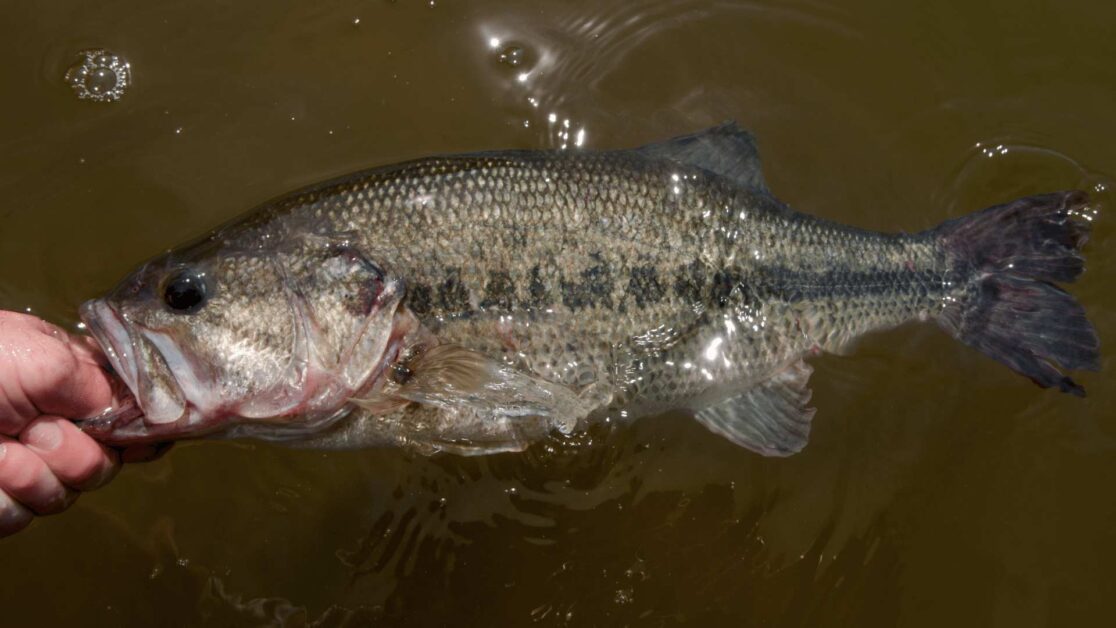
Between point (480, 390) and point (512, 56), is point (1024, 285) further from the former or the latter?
point (512, 56)

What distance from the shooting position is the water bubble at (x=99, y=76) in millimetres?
3896

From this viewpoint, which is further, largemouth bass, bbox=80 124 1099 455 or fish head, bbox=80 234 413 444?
largemouth bass, bbox=80 124 1099 455

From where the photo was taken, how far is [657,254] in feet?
10.5

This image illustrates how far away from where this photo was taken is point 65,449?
252 centimetres

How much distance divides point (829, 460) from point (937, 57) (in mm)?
2159

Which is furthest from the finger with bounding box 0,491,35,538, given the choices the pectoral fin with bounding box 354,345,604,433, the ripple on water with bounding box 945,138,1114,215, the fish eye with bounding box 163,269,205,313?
the ripple on water with bounding box 945,138,1114,215

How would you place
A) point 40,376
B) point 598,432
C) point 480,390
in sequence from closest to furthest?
point 40,376 → point 480,390 → point 598,432

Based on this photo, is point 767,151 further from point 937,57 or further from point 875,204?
point 937,57

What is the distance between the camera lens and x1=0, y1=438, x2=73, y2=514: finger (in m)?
2.43

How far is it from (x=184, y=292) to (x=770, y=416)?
89.4 inches

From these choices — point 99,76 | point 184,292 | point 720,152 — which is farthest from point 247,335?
point 720,152

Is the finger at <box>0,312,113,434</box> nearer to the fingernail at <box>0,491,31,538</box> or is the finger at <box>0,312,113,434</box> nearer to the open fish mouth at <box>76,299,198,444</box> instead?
the open fish mouth at <box>76,299,198,444</box>

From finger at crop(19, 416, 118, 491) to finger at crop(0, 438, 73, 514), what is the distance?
0.03 meters

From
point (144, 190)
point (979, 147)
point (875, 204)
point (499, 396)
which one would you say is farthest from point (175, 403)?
point (979, 147)
